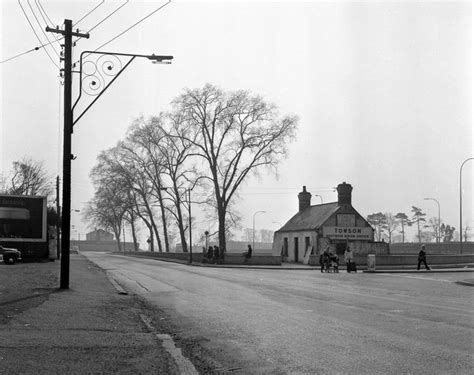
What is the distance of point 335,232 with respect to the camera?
176 feet

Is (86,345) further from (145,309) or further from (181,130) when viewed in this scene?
(181,130)

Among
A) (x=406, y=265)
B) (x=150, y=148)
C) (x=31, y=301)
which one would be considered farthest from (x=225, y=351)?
(x=150, y=148)

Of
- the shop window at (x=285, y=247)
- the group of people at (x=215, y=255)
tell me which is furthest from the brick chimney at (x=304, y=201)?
the group of people at (x=215, y=255)

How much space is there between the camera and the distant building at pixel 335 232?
175ft

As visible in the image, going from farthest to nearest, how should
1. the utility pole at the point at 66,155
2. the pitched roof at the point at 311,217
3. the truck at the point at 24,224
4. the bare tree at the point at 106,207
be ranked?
the bare tree at the point at 106,207
the pitched roof at the point at 311,217
the truck at the point at 24,224
the utility pole at the point at 66,155

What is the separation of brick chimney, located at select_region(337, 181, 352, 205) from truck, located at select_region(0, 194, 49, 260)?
27.9 meters

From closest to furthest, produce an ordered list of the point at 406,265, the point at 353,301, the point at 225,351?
the point at 225,351 < the point at 353,301 < the point at 406,265

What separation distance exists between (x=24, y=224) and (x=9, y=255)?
294 centimetres

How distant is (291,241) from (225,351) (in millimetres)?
51419

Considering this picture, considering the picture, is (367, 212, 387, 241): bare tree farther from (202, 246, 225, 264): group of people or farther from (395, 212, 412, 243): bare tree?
(202, 246, 225, 264): group of people

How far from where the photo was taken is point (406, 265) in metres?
48.0

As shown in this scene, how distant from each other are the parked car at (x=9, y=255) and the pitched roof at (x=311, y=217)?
1073 inches

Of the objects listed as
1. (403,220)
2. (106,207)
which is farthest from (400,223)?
(106,207)

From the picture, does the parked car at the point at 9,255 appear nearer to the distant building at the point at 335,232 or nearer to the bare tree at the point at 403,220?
the distant building at the point at 335,232
